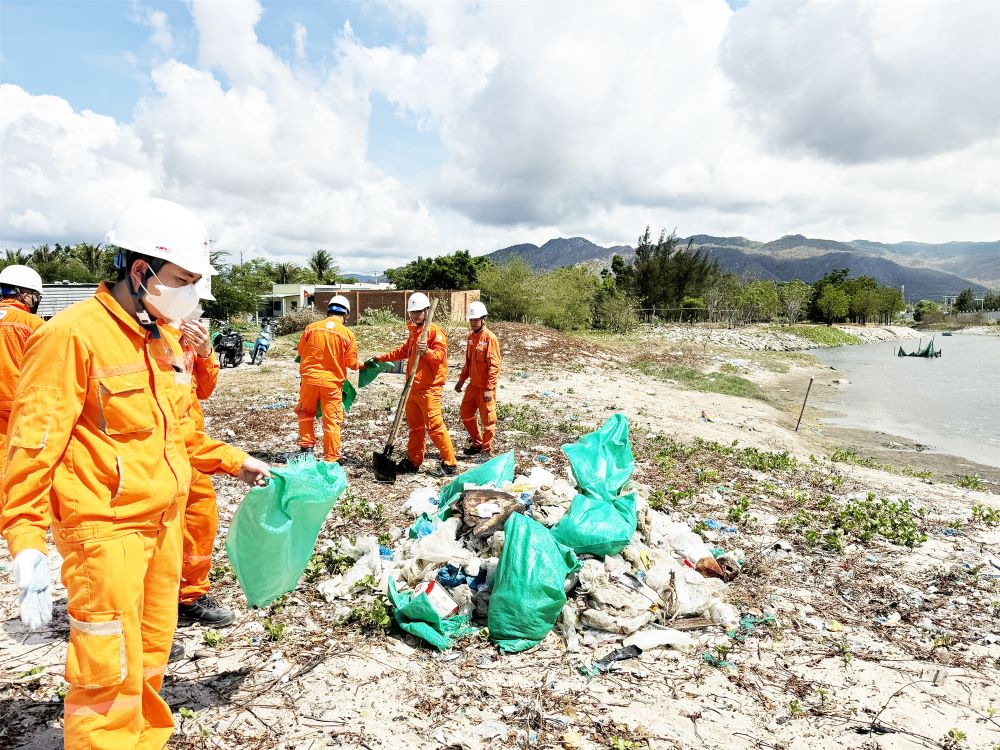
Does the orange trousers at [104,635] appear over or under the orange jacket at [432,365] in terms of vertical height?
under

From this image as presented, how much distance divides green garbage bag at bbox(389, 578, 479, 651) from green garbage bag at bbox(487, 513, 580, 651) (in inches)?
7.0

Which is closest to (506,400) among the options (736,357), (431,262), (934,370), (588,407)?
(588,407)

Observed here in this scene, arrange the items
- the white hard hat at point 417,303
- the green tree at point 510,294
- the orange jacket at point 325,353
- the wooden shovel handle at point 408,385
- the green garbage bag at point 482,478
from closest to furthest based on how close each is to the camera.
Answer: the green garbage bag at point 482,478 < the wooden shovel handle at point 408,385 < the orange jacket at point 325,353 < the white hard hat at point 417,303 < the green tree at point 510,294

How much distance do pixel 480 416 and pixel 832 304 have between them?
54134 millimetres

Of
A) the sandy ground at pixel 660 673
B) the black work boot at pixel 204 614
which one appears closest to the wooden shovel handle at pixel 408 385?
the sandy ground at pixel 660 673

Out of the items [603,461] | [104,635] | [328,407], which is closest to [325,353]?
[328,407]

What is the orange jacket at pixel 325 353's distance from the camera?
554 cm

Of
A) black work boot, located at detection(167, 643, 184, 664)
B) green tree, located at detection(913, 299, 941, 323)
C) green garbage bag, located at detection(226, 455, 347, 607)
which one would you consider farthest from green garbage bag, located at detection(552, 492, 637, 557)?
green tree, located at detection(913, 299, 941, 323)

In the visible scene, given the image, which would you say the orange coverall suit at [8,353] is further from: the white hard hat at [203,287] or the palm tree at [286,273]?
the palm tree at [286,273]

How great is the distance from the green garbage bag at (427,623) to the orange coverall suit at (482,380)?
3411mm

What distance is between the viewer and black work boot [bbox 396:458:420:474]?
5821 millimetres

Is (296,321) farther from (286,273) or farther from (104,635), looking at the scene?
(286,273)

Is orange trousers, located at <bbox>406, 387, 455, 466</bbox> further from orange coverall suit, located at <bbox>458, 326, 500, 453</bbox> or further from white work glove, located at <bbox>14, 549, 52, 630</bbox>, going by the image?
white work glove, located at <bbox>14, 549, 52, 630</bbox>

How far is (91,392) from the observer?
1.66 meters
